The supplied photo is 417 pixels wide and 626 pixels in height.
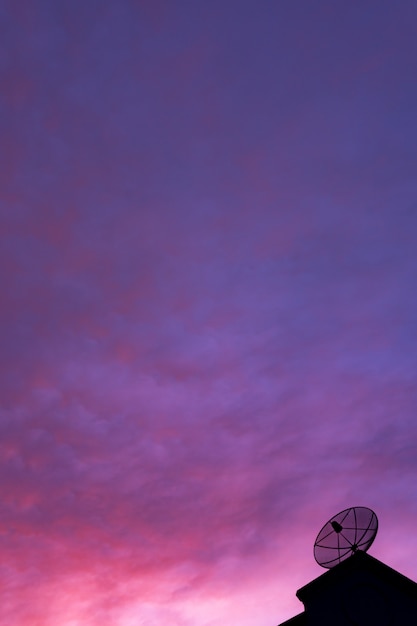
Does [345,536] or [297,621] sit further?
[345,536]

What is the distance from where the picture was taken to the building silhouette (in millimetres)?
24453

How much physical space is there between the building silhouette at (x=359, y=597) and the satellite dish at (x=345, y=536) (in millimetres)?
1297

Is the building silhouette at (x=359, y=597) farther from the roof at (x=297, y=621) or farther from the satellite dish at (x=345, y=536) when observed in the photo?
the satellite dish at (x=345, y=536)

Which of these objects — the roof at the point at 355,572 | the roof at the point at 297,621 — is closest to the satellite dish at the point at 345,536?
the roof at the point at 355,572

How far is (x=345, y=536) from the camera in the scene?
28.2m

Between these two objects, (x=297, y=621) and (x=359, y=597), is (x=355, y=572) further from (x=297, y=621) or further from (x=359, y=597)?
(x=297, y=621)

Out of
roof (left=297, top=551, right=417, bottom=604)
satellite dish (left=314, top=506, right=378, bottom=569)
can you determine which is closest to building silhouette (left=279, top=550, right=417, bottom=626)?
roof (left=297, top=551, right=417, bottom=604)

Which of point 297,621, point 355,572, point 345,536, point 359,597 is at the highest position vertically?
point 345,536

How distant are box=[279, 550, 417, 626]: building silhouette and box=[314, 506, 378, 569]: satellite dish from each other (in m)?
1.30

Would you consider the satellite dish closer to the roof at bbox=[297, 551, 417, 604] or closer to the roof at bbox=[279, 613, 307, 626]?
the roof at bbox=[297, 551, 417, 604]

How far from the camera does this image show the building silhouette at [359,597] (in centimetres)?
2445

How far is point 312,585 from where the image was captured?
1002 inches

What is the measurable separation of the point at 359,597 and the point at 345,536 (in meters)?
3.52

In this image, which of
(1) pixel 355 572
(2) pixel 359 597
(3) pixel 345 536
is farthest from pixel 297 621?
(3) pixel 345 536
